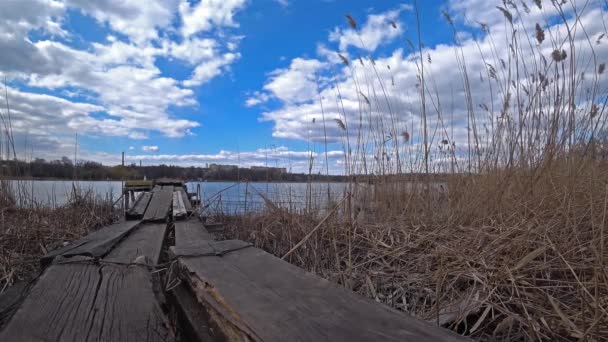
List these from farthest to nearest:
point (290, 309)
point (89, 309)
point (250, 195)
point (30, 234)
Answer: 1. point (250, 195)
2. point (30, 234)
3. point (89, 309)
4. point (290, 309)

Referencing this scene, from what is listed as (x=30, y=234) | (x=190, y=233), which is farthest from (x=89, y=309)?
(x=30, y=234)

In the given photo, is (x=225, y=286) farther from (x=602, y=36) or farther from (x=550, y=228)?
(x=602, y=36)

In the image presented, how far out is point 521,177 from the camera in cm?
255

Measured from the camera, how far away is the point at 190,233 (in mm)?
2449

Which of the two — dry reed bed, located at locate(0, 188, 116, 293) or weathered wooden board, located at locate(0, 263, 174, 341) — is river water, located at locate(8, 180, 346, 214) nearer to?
dry reed bed, located at locate(0, 188, 116, 293)

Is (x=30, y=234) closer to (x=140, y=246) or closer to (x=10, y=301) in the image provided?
(x=140, y=246)

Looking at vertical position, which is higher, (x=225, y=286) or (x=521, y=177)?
(x=521, y=177)

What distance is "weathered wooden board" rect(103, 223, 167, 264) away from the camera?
5.38 feet

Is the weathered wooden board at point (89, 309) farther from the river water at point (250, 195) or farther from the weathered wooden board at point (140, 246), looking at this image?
the river water at point (250, 195)

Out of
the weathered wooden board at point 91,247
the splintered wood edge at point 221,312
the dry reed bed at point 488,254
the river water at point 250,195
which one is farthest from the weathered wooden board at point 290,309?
the river water at point 250,195

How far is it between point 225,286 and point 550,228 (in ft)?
5.72

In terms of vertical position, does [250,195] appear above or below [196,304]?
above

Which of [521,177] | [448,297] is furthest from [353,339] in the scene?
[521,177]

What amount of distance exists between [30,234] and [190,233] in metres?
1.46
